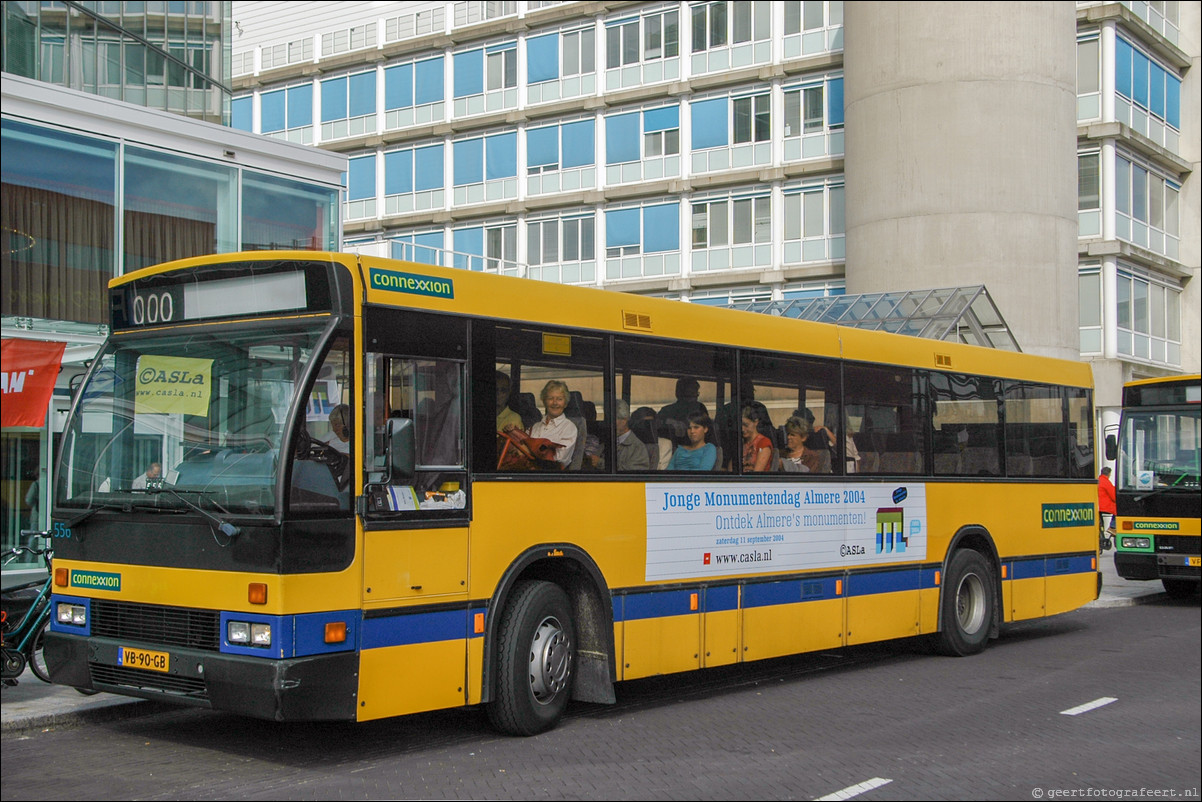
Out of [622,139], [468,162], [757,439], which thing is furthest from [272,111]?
[757,439]

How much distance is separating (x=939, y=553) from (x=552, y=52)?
3623 cm

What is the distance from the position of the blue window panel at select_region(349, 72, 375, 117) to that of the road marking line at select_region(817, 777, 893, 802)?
45197 mm

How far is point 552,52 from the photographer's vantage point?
150ft

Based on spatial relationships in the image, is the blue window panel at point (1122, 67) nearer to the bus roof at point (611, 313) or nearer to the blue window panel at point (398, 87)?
the blue window panel at point (398, 87)

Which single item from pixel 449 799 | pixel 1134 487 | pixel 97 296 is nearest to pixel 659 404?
pixel 449 799

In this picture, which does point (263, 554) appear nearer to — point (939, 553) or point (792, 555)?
point (792, 555)

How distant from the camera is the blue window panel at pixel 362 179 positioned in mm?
49562

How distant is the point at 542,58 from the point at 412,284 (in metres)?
39.8

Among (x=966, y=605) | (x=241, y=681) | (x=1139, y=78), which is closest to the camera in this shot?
(x=241, y=681)

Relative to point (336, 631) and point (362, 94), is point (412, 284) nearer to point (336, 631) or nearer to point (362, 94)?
point (336, 631)

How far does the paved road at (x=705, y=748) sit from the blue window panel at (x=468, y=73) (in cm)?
3880

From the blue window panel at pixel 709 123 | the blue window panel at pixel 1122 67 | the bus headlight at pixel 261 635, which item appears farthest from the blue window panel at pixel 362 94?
the bus headlight at pixel 261 635

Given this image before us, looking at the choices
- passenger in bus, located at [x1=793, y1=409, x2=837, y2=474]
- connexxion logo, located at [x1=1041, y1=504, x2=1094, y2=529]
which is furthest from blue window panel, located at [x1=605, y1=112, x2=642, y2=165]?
passenger in bus, located at [x1=793, y1=409, x2=837, y2=474]

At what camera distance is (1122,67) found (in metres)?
39.0
